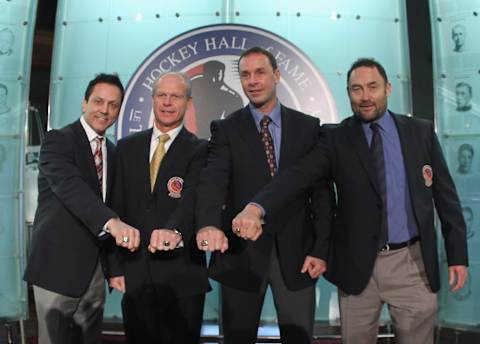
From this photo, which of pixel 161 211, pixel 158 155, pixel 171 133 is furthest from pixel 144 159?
pixel 161 211

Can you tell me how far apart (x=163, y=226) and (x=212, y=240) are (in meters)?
0.50

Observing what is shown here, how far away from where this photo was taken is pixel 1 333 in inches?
147

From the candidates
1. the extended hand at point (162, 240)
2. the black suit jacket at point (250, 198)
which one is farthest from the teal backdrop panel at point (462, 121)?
the extended hand at point (162, 240)

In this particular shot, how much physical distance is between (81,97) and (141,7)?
0.84m

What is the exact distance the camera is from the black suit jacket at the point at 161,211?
246 centimetres

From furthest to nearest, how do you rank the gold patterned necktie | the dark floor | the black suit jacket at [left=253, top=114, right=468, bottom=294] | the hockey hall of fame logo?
the hockey hall of fame logo < the dark floor < the gold patterned necktie < the black suit jacket at [left=253, top=114, right=468, bottom=294]

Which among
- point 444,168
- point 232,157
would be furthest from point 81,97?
point 444,168

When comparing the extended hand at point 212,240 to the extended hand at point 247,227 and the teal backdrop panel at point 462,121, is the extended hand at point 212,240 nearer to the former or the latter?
the extended hand at point 247,227

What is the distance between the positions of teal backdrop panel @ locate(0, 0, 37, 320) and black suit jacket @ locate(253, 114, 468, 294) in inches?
88.3

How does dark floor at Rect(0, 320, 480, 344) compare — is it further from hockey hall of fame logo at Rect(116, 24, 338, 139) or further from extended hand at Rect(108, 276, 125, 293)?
hockey hall of fame logo at Rect(116, 24, 338, 139)

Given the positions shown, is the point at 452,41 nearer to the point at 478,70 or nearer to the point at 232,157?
the point at 478,70

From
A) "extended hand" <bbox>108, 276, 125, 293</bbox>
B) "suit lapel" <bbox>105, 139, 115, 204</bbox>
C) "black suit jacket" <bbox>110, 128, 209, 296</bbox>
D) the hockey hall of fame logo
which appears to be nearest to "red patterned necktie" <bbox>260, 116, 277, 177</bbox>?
"black suit jacket" <bbox>110, 128, 209, 296</bbox>

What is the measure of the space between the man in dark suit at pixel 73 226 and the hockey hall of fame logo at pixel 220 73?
903 mm

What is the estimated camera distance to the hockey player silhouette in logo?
3.58m
